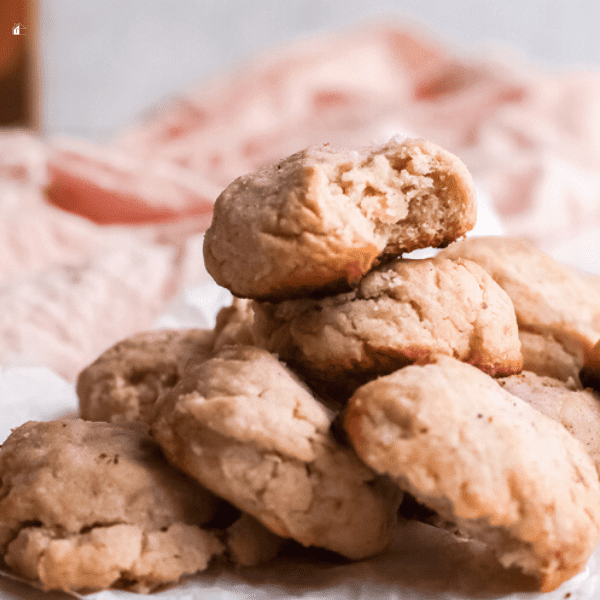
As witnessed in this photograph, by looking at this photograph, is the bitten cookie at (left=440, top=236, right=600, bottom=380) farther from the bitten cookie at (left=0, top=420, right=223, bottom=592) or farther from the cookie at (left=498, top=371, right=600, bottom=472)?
the bitten cookie at (left=0, top=420, right=223, bottom=592)

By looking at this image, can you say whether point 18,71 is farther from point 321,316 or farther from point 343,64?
point 321,316

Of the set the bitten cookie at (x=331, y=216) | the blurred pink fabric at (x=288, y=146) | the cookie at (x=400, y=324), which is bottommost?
the blurred pink fabric at (x=288, y=146)

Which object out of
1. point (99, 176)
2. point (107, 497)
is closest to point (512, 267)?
point (107, 497)

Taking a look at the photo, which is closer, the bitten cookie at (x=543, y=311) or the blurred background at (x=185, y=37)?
the bitten cookie at (x=543, y=311)

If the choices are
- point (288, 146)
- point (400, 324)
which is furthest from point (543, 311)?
point (288, 146)

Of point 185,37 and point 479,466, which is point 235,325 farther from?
point 185,37

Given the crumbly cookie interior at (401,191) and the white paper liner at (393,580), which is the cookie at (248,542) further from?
the crumbly cookie interior at (401,191)

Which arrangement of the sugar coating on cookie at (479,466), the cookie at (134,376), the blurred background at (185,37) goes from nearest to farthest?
the sugar coating on cookie at (479,466) < the cookie at (134,376) < the blurred background at (185,37)

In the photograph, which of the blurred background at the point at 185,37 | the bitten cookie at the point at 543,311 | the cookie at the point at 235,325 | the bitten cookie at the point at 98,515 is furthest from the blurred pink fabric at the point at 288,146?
the bitten cookie at the point at 543,311
